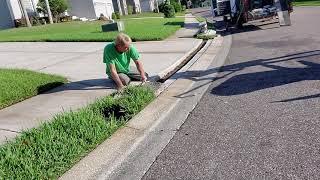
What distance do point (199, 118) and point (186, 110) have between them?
0.51 meters

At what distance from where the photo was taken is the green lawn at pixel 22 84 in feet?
23.4

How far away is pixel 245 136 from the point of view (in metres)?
4.86

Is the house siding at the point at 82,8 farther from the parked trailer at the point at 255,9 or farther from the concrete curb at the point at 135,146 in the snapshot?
the concrete curb at the point at 135,146

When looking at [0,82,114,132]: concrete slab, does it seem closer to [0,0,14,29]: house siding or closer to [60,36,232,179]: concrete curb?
[60,36,232,179]: concrete curb

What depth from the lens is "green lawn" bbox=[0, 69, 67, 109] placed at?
7133mm

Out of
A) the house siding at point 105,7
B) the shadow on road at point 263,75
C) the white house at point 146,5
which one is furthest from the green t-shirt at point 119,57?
the white house at point 146,5

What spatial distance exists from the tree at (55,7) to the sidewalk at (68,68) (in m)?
20.0

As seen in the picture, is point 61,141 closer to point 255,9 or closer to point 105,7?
point 255,9

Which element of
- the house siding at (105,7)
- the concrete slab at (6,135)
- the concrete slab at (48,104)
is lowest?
the house siding at (105,7)

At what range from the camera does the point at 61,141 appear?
4672mm

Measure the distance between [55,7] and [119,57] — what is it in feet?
104

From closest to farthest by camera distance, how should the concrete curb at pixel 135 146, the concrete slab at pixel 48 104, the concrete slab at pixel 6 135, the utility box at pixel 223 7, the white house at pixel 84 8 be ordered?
the concrete curb at pixel 135 146 < the concrete slab at pixel 6 135 < the concrete slab at pixel 48 104 < the utility box at pixel 223 7 < the white house at pixel 84 8

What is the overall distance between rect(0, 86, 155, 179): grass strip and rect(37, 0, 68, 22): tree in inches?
1295

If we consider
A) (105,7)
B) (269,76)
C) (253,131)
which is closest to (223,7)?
(269,76)
